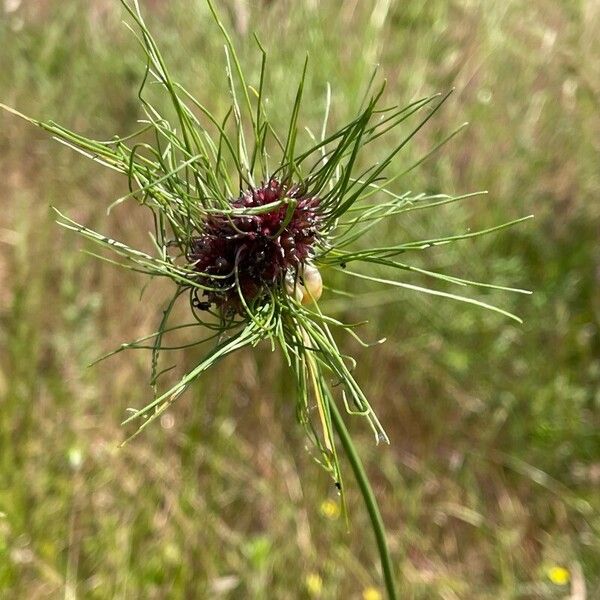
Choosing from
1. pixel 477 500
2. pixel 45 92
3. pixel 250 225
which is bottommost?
pixel 477 500

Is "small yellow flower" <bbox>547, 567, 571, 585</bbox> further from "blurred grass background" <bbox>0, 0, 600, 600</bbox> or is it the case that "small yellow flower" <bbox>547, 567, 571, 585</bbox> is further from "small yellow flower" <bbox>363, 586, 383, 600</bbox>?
"small yellow flower" <bbox>363, 586, 383, 600</bbox>

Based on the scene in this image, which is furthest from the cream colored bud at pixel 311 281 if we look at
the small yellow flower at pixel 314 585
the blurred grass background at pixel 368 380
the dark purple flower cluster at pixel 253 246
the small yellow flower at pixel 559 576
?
the small yellow flower at pixel 559 576

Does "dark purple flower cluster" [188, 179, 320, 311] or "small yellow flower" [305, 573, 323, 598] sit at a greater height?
"dark purple flower cluster" [188, 179, 320, 311]

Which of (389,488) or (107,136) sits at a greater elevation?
(107,136)

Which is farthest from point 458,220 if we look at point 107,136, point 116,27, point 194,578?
point 116,27

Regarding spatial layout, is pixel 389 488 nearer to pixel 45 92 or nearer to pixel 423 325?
pixel 423 325

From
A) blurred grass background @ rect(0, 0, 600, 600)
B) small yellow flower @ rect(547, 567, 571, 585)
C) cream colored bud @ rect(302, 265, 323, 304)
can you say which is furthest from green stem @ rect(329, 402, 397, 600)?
small yellow flower @ rect(547, 567, 571, 585)

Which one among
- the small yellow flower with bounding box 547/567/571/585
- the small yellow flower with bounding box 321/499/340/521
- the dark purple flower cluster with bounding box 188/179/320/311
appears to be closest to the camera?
the dark purple flower cluster with bounding box 188/179/320/311

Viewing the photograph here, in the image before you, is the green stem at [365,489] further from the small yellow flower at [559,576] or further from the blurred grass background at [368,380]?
the small yellow flower at [559,576]
